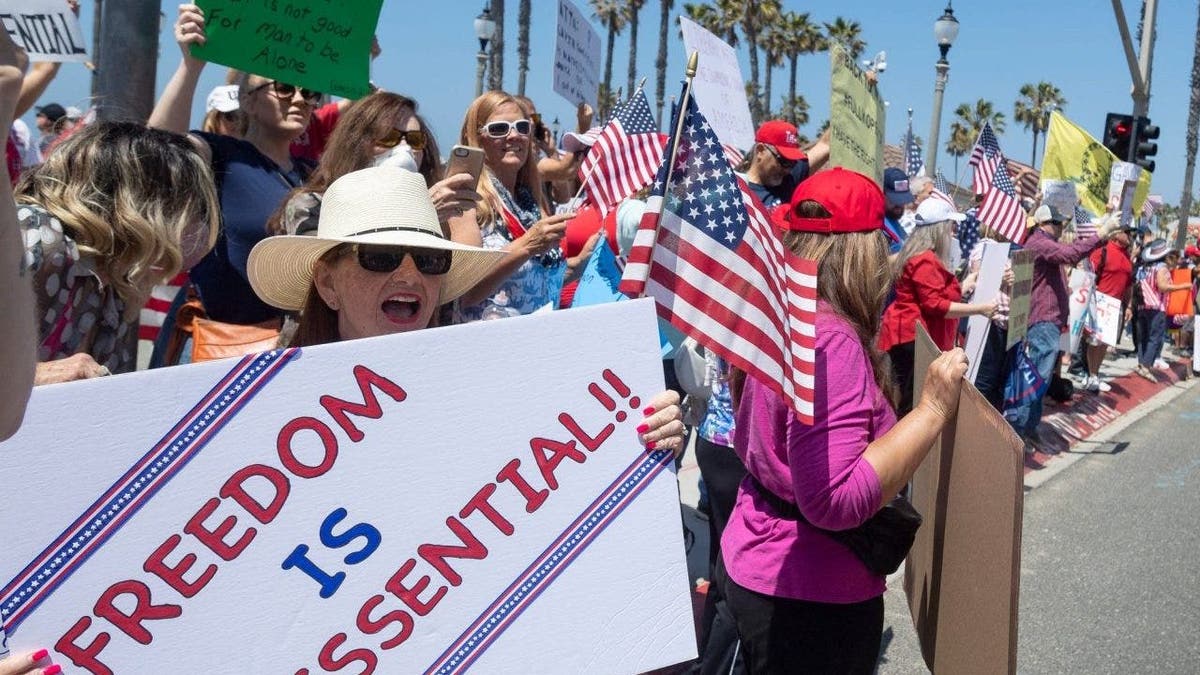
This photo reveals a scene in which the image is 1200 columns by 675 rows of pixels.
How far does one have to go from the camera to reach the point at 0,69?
2.97 feet

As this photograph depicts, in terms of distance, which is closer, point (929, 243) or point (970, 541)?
point (970, 541)

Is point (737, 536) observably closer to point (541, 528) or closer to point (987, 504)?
point (987, 504)

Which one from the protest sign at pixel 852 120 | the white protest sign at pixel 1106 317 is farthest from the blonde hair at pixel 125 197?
the white protest sign at pixel 1106 317

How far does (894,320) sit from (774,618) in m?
3.45

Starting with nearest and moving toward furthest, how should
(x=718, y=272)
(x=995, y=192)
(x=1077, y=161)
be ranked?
1. (x=718, y=272)
2. (x=995, y=192)
3. (x=1077, y=161)

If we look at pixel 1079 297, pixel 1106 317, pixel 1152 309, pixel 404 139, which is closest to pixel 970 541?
pixel 404 139

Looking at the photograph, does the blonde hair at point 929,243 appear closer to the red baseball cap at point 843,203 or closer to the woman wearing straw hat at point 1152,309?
the red baseball cap at point 843,203

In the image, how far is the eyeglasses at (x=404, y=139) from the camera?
3.29 m

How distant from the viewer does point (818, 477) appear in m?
2.18

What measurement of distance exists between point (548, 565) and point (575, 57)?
5.40 metres

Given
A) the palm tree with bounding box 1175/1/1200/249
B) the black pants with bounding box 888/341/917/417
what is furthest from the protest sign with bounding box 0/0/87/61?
the palm tree with bounding box 1175/1/1200/249

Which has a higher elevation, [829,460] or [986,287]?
[829,460]

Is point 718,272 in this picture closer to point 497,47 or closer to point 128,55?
point 128,55

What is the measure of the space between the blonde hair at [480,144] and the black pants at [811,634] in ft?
6.42
